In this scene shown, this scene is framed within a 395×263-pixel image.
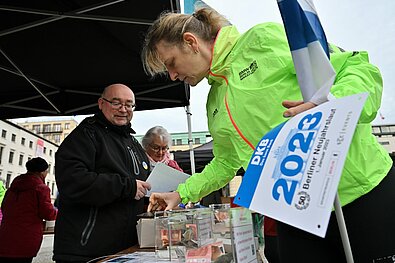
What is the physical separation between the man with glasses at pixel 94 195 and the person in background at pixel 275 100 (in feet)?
1.81

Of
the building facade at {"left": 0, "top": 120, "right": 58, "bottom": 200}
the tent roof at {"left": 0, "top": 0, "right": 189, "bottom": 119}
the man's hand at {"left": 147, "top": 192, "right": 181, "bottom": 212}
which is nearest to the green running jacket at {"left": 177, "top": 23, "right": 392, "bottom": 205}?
the man's hand at {"left": 147, "top": 192, "right": 181, "bottom": 212}

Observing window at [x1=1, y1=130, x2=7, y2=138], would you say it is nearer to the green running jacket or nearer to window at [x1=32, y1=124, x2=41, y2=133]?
window at [x1=32, y1=124, x2=41, y2=133]

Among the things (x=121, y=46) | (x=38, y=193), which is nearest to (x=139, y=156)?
(x=121, y=46)

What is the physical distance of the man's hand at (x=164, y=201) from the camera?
119 cm

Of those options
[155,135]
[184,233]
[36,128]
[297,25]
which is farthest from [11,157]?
[297,25]

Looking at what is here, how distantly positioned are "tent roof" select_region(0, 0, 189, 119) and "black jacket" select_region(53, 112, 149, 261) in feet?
3.54

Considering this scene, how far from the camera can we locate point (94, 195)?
1.28 m

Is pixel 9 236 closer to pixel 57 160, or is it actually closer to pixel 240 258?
pixel 57 160

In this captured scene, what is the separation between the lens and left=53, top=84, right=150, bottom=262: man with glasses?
4.22 feet

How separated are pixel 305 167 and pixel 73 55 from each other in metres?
2.65

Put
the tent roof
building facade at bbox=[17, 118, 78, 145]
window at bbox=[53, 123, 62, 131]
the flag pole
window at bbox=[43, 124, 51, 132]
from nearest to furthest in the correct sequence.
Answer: the flag pole → the tent roof → building facade at bbox=[17, 118, 78, 145] → window at bbox=[43, 124, 51, 132] → window at bbox=[53, 123, 62, 131]

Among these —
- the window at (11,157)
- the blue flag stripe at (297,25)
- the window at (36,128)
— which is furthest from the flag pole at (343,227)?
the window at (36,128)

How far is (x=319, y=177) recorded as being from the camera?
1.33 feet

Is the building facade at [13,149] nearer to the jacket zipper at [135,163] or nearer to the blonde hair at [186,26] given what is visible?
the jacket zipper at [135,163]
